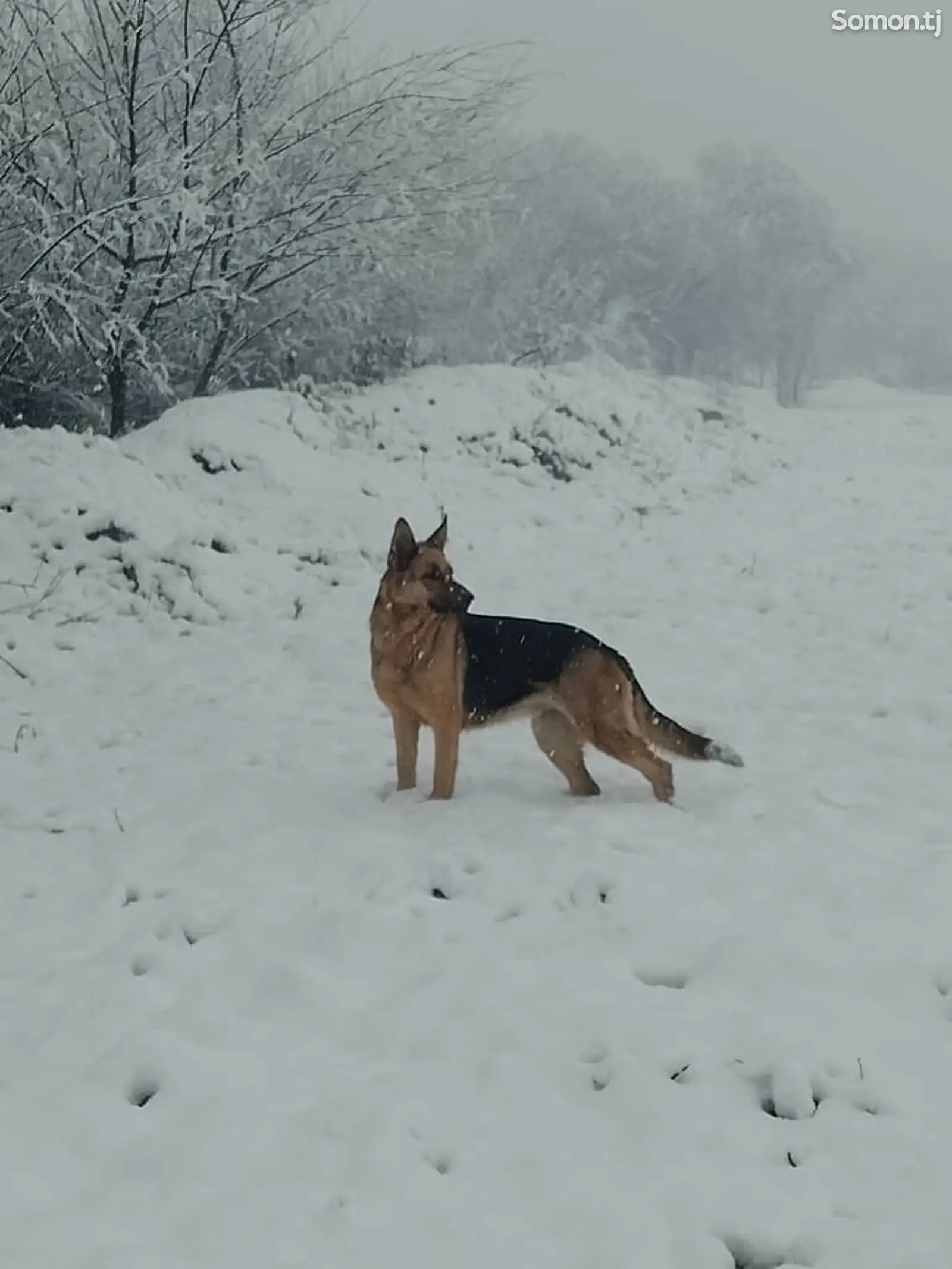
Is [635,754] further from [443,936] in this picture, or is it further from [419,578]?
[443,936]

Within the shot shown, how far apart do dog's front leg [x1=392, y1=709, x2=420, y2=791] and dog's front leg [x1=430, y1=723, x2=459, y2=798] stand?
21 centimetres

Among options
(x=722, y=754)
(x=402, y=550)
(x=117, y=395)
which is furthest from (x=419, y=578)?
(x=117, y=395)

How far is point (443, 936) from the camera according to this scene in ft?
14.8

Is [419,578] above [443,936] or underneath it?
above

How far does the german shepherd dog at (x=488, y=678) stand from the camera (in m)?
6.01

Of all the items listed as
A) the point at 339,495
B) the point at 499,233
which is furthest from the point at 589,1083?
the point at 499,233

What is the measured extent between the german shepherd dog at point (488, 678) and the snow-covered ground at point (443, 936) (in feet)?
1.25

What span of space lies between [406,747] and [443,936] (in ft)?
6.48

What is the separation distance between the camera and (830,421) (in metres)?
34.5

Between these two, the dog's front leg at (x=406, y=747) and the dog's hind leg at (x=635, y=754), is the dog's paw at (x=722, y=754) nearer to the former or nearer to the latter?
the dog's hind leg at (x=635, y=754)

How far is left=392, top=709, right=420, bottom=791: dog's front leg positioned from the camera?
6273mm

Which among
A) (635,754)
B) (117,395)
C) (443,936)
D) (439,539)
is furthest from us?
(117,395)

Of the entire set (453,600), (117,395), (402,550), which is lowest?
(453,600)

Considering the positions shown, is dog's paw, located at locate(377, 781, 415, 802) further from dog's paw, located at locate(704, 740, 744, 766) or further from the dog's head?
dog's paw, located at locate(704, 740, 744, 766)
